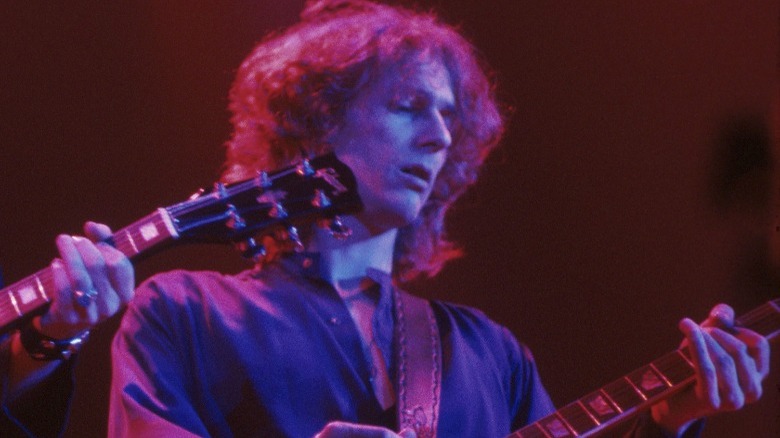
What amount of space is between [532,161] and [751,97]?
67 centimetres

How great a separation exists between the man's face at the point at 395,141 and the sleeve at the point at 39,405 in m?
0.71

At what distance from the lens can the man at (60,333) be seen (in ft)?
4.46

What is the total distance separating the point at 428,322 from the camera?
186cm

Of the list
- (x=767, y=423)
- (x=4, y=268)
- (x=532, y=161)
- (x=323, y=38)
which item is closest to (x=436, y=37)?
(x=323, y=38)

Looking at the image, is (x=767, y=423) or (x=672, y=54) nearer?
(x=767, y=423)

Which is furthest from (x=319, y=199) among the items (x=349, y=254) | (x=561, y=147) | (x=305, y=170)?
(x=561, y=147)

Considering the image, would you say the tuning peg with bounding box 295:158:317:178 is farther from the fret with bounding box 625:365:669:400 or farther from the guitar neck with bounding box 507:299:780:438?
the fret with bounding box 625:365:669:400

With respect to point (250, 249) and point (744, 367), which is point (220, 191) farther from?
point (744, 367)

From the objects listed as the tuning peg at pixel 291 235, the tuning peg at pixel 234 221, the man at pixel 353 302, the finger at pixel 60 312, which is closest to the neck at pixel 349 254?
the man at pixel 353 302

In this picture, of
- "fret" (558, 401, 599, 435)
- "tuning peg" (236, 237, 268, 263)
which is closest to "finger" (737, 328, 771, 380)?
"fret" (558, 401, 599, 435)

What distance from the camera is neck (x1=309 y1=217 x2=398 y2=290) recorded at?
1799 mm

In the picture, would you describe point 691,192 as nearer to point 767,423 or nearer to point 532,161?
point 532,161

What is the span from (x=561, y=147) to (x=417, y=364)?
1.03 metres

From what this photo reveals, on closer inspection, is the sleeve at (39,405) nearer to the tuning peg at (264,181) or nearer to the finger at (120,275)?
the finger at (120,275)
